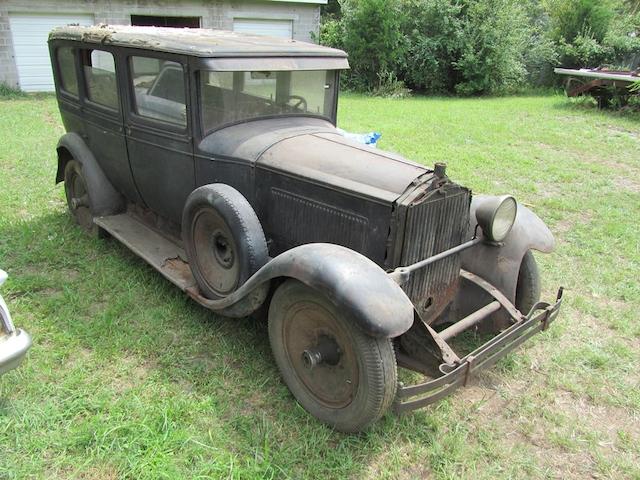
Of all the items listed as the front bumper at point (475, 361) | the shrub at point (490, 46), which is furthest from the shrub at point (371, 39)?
the front bumper at point (475, 361)

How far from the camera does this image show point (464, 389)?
9.72ft

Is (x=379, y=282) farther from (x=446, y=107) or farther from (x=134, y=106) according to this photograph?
(x=446, y=107)

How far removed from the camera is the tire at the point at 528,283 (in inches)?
129

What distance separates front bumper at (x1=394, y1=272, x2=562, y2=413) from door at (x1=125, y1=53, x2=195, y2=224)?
6.67 feet

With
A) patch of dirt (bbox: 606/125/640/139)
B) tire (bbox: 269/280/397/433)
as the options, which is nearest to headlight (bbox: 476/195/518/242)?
tire (bbox: 269/280/397/433)

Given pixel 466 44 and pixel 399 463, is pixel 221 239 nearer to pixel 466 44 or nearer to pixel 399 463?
pixel 399 463

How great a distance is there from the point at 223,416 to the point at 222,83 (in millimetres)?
2013

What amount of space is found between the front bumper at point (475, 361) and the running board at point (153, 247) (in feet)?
5.36

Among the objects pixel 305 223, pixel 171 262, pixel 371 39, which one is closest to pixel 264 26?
pixel 371 39

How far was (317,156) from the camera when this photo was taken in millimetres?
3053

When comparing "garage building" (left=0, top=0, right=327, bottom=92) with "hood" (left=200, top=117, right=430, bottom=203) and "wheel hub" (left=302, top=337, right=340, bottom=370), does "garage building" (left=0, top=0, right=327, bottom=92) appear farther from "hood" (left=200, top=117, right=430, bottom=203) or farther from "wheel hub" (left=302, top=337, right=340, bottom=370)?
"wheel hub" (left=302, top=337, right=340, bottom=370)

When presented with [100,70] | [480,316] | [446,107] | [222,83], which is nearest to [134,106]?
[100,70]

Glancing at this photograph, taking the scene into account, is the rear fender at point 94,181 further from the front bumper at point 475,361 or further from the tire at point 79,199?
the front bumper at point 475,361

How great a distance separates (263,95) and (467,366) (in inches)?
86.5
